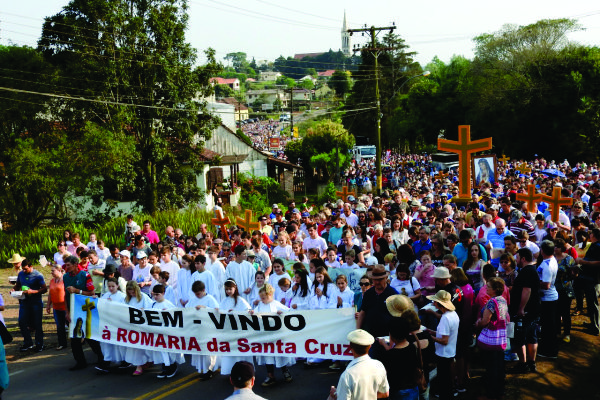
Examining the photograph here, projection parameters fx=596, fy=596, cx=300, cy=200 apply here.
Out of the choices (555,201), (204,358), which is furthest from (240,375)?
(555,201)

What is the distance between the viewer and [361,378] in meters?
5.41

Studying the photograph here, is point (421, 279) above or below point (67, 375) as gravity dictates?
above

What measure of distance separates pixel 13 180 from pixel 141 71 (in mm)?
6642

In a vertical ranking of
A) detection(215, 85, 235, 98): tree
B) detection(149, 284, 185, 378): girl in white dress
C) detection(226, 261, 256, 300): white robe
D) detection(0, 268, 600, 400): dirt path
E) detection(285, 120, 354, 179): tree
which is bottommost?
detection(0, 268, 600, 400): dirt path

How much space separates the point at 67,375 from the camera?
391 inches

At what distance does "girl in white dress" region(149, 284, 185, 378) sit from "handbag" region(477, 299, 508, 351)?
465cm

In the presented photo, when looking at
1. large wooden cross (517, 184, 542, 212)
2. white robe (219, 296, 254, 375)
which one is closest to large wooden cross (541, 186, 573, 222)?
large wooden cross (517, 184, 542, 212)

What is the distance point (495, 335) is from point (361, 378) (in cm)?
290

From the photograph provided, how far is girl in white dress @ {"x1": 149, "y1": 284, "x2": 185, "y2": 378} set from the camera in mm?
9430

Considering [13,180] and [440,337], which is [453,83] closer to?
[13,180]

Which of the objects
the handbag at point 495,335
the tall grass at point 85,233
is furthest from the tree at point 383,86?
the handbag at point 495,335

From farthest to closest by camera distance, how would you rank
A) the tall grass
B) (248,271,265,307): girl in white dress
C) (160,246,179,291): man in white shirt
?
the tall grass < (160,246,179,291): man in white shirt < (248,271,265,307): girl in white dress

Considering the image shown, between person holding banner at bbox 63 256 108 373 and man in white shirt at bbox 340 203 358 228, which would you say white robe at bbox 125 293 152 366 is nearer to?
person holding banner at bbox 63 256 108 373

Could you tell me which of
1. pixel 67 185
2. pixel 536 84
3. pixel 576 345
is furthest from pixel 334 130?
pixel 576 345
